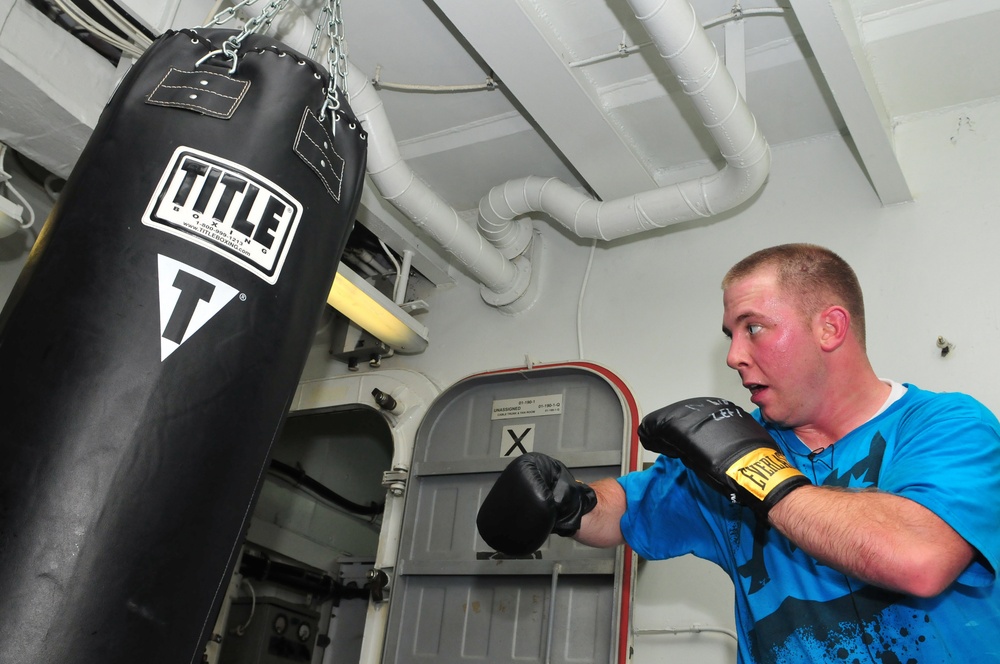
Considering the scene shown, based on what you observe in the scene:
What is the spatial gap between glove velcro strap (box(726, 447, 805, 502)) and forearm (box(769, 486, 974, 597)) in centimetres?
7

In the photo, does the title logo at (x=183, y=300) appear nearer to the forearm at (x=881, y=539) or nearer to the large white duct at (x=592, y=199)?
the forearm at (x=881, y=539)

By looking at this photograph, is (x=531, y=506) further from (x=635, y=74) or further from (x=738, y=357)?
(x=635, y=74)

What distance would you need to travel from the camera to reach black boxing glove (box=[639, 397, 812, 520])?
1.67m

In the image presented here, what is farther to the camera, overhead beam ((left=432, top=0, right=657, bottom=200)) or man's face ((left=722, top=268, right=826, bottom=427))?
overhead beam ((left=432, top=0, right=657, bottom=200))

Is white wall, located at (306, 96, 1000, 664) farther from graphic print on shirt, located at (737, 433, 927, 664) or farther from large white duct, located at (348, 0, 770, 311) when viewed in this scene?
graphic print on shirt, located at (737, 433, 927, 664)

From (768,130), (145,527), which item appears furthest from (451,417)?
(145,527)

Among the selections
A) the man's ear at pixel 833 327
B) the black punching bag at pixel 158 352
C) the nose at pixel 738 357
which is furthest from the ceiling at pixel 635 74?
the black punching bag at pixel 158 352

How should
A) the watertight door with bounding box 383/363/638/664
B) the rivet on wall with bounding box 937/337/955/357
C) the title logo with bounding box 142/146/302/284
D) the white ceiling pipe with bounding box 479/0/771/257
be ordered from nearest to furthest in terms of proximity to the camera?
the title logo with bounding box 142/146/302/284 < the white ceiling pipe with bounding box 479/0/771/257 < the rivet on wall with bounding box 937/337/955/357 < the watertight door with bounding box 383/363/638/664

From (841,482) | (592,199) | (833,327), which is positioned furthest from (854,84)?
(841,482)

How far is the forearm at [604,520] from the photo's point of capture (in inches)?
92.1

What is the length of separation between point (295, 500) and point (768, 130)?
3808 mm

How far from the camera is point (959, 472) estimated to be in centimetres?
157

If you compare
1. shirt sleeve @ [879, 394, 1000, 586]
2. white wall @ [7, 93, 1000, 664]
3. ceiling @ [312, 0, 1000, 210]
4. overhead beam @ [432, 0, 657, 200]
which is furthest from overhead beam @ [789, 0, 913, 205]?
shirt sleeve @ [879, 394, 1000, 586]

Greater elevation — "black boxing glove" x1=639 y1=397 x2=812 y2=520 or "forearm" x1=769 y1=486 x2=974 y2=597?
"black boxing glove" x1=639 y1=397 x2=812 y2=520
